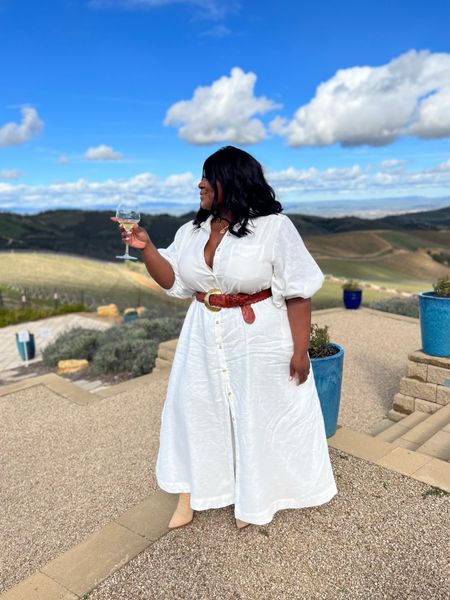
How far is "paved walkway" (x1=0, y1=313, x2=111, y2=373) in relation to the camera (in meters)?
10.0

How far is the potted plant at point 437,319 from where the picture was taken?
5.19 meters

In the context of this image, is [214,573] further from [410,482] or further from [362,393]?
[362,393]

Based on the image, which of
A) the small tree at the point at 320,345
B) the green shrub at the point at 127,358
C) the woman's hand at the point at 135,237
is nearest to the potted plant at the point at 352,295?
the green shrub at the point at 127,358

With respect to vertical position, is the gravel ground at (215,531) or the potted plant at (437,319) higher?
the potted plant at (437,319)

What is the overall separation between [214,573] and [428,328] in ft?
12.2

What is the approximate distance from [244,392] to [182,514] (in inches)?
38.5

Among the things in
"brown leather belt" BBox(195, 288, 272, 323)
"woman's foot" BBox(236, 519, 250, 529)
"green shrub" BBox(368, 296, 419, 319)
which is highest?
"brown leather belt" BBox(195, 288, 272, 323)

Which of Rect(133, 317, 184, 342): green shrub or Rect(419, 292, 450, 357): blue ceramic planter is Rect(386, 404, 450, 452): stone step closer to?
Rect(419, 292, 450, 357): blue ceramic planter

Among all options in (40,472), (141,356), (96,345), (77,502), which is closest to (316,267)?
(77,502)

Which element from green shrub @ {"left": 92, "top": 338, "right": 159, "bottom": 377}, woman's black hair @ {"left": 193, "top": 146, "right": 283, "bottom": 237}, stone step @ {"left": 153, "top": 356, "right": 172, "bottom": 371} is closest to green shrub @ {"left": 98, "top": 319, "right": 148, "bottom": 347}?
green shrub @ {"left": 92, "top": 338, "right": 159, "bottom": 377}

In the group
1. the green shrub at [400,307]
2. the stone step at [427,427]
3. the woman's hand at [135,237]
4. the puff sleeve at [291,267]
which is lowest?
the green shrub at [400,307]

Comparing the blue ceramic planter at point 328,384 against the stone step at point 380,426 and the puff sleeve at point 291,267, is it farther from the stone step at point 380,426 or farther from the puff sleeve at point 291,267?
the puff sleeve at point 291,267

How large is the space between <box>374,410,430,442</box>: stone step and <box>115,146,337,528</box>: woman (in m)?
2.16

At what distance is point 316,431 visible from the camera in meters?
2.81
